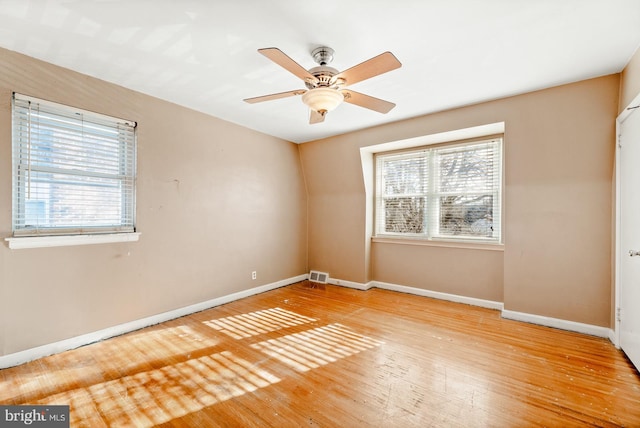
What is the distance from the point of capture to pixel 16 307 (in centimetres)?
230

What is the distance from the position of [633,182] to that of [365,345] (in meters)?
2.61

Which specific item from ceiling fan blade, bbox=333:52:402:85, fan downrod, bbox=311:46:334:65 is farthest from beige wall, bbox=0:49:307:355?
ceiling fan blade, bbox=333:52:402:85

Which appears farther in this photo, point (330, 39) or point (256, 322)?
point (256, 322)

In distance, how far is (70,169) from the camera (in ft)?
8.48

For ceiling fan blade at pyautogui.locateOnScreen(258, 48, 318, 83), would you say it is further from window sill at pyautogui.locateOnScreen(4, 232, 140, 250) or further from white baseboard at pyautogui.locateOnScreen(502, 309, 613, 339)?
white baseboard at pyautogui.locateOnScreen(502, 309, 613, 339)

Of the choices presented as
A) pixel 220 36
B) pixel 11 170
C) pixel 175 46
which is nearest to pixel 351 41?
pixel 220 36

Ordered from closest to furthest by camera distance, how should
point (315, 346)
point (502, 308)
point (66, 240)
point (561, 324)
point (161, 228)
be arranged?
1. point (66, 240)
2. point (315, 346)
3. point (561, 324)
4. point (161, 228)
5. point (502, 308)

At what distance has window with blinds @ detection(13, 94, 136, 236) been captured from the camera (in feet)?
7.73

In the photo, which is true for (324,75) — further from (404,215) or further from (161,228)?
(404,215)

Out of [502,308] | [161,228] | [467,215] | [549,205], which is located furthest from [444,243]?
[161,228]

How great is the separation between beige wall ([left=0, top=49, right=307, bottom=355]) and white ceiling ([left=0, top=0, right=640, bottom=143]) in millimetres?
300

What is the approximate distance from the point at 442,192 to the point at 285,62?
3.12 m

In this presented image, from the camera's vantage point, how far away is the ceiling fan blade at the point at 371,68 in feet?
5.63

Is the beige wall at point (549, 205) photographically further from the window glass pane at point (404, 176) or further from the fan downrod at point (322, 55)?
the fan downrod at point (322, 55)
